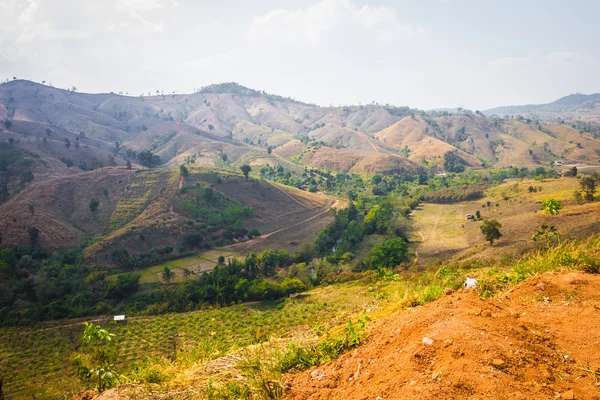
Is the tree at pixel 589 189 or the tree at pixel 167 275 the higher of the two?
the tree at pixel 589 189

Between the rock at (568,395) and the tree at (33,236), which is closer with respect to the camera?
the rock at (568,395)

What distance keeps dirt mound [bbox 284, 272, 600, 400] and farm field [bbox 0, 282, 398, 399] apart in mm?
16220

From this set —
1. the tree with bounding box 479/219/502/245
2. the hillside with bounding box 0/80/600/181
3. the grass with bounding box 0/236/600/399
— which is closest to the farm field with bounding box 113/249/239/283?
the grass with bounding box 0/236/600/399

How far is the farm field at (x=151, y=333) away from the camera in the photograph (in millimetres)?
22919

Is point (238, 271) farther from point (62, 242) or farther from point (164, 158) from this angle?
point (164, 158)

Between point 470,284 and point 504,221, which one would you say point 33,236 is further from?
point 504,221

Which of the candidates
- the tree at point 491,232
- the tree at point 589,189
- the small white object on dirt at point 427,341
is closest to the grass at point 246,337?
the small white object on dirt at point 427,341

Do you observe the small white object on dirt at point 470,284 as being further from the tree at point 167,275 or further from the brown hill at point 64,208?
the brown hill at point 64,208

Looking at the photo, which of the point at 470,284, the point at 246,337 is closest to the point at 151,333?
the point at 246,337

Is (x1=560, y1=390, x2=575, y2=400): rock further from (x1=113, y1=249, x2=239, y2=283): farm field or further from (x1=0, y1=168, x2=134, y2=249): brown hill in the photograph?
(x1=0, y1=168, x2=134, y2=249): brown hill

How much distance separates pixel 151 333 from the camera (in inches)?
1180

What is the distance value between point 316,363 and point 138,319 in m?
33.7

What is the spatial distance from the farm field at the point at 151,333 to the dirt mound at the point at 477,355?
639 inches

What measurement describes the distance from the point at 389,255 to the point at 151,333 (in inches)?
1121
